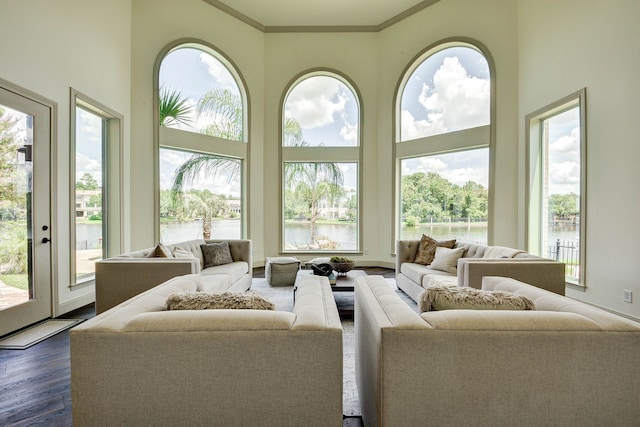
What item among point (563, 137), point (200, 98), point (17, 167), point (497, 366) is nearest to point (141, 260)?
point (17, 167)

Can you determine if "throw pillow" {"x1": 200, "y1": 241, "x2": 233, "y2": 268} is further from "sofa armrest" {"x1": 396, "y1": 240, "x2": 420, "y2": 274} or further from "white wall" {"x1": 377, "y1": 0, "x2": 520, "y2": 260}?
"white wall" {"x1": 377, "y1": 0, "x2": 520, "y2": 260}

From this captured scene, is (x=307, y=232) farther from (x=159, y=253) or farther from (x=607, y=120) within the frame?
(x=607, y=120)

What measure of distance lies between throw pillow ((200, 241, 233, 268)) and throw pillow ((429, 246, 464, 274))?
2.71m

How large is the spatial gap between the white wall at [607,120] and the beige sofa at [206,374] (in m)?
3.71

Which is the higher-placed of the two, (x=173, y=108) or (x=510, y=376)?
(x=173, y=108)

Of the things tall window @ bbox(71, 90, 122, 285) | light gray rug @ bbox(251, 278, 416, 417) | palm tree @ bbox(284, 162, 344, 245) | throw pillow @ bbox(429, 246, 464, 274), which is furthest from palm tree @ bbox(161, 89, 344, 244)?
throw pillow @ bbox(429, 246, 464, 274)

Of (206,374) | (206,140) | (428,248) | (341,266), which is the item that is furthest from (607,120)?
(206,140)

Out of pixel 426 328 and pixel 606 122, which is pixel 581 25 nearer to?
pixel 606 122

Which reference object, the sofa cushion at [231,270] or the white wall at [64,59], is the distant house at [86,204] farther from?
the sofa cushion at [231,270]

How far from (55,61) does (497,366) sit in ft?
15.5

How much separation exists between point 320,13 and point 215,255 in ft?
15.5

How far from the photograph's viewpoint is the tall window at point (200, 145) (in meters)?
5.52

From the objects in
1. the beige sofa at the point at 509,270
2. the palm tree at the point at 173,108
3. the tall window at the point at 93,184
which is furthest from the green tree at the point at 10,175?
the beige sofa at the point at 509,270

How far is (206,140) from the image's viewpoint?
234 inches
